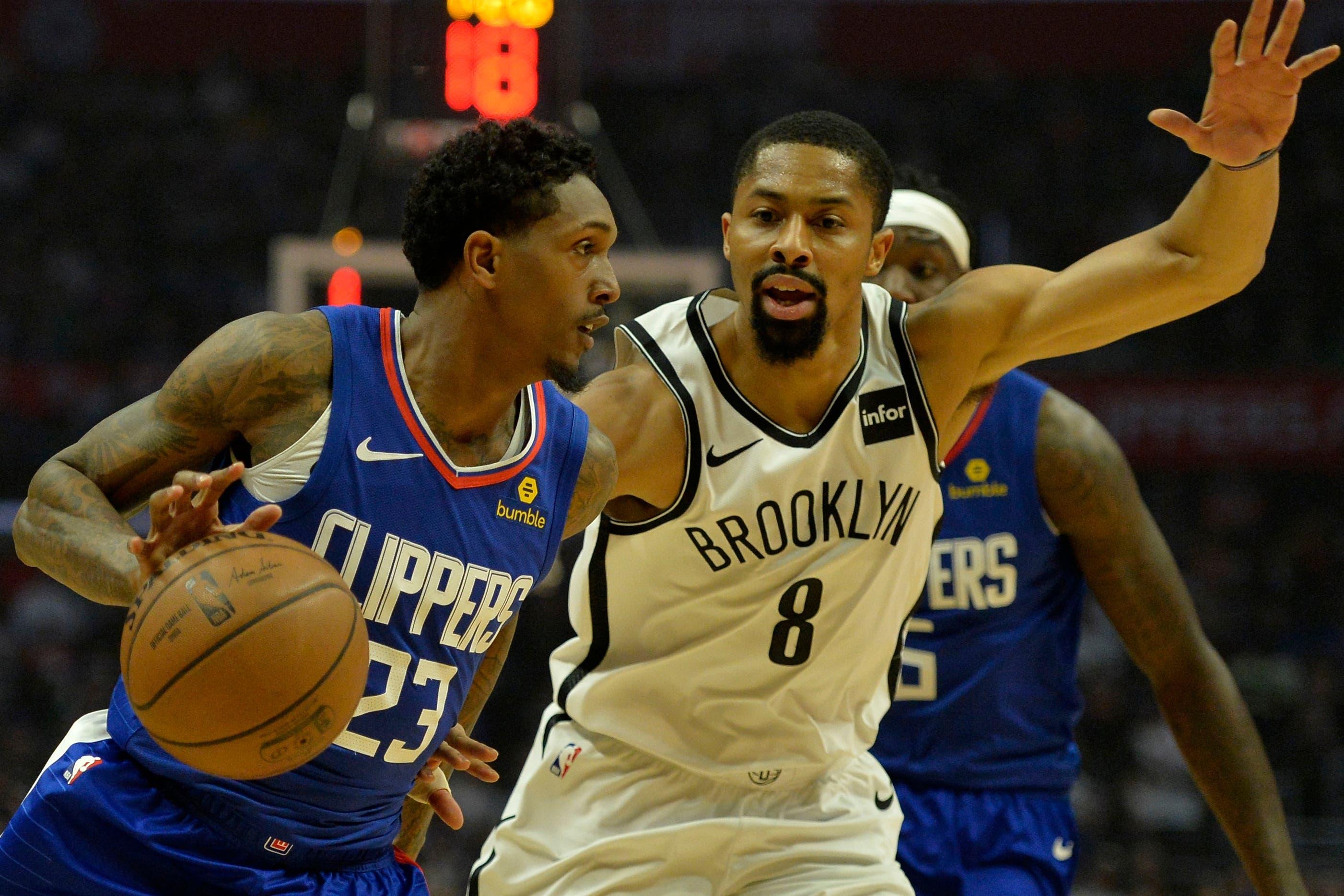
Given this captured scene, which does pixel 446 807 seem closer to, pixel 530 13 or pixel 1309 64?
pixel 1309 64

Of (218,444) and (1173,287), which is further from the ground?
(1173,287)

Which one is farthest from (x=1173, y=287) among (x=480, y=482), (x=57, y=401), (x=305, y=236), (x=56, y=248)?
(x=56, y=248)

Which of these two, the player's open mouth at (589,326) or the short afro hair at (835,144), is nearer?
the player's open mouth at (589,326)

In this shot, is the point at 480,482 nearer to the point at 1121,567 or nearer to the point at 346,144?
the point at 1121,567

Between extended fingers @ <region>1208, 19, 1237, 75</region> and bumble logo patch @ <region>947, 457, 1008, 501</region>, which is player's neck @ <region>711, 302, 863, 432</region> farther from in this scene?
extended fingers @ <region>1208, 19, 1237, 75</region>

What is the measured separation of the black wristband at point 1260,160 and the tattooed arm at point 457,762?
70.6 inches

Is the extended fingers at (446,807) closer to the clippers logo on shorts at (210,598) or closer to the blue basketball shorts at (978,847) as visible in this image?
the clippers logo on shorts at (210,598)

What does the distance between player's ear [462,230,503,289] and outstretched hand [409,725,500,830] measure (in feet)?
2.94

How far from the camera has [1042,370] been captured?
40.6 ft

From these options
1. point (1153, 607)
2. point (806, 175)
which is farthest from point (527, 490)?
point (1153, 607)

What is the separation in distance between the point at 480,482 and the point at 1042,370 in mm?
10105

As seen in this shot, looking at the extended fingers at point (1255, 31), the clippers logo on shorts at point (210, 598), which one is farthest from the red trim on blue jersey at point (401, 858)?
the extended fingers at point (1255, 31)

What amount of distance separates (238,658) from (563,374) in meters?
0.94

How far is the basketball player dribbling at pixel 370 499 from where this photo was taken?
2.58 meters
